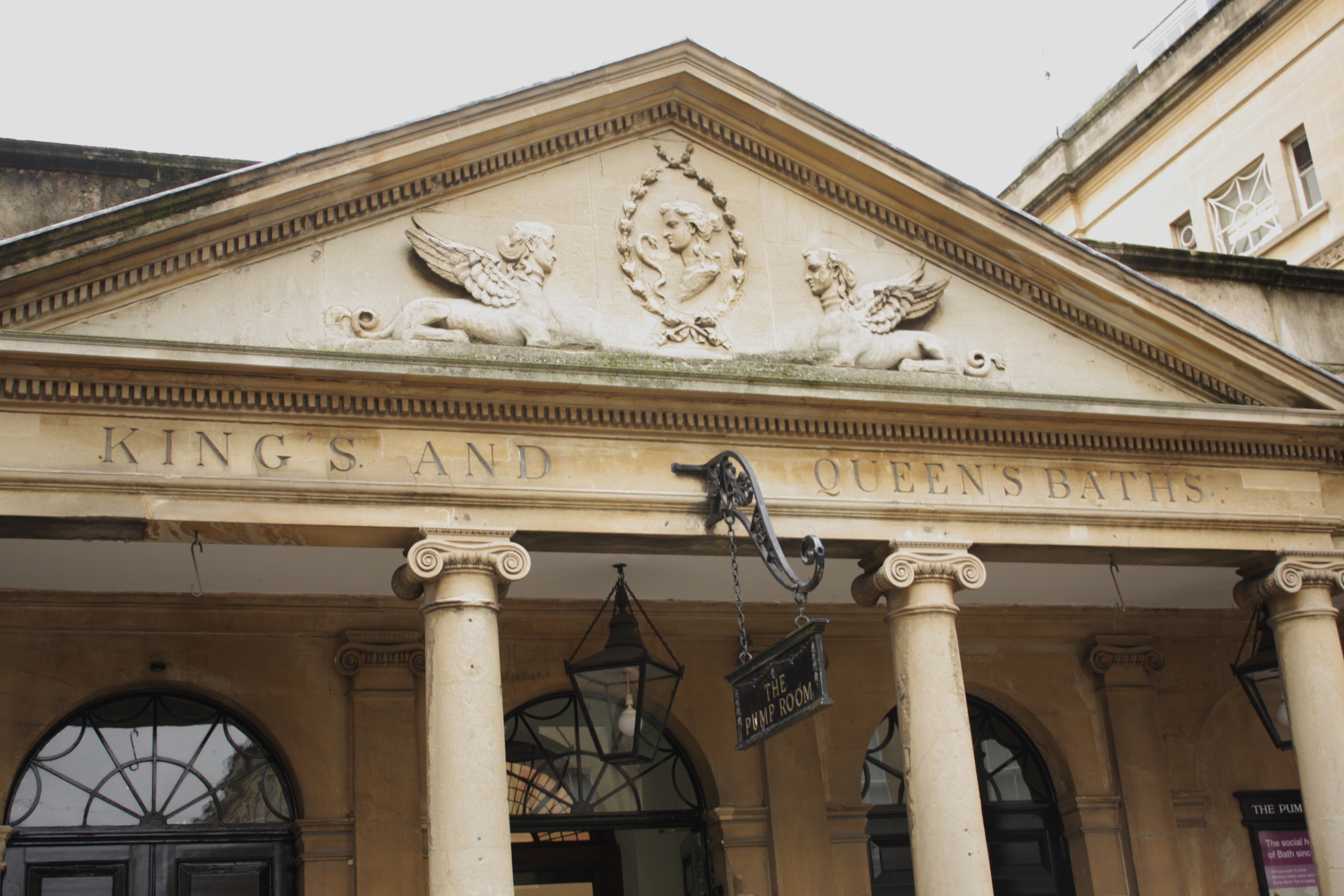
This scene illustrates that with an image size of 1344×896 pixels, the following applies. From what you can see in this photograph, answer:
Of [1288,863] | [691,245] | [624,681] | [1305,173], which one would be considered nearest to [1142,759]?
[1288,863]

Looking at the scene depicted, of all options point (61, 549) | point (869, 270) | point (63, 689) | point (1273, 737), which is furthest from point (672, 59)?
point (1273, 737)

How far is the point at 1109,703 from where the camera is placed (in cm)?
1257

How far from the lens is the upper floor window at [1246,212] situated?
17.7 m

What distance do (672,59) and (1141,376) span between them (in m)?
4.17

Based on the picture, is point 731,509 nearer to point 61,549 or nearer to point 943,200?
point 943,200

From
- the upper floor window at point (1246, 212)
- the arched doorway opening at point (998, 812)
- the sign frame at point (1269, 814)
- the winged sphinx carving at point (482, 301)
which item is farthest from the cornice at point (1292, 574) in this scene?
the upper floor window at point (1246, 212)

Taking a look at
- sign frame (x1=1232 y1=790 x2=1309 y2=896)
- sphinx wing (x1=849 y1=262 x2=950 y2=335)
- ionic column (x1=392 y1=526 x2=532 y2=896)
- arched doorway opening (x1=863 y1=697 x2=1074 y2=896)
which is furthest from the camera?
sign frame (x1=1232 y1=790 x2=1309 y2=896)

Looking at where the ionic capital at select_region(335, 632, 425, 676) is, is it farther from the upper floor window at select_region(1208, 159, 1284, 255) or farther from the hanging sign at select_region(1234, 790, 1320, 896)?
the upper floor window at select_region(1208, 159, 1284, 255)

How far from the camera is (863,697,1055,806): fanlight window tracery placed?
12188 mm

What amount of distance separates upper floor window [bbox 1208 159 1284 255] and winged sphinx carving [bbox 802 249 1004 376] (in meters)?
8.87

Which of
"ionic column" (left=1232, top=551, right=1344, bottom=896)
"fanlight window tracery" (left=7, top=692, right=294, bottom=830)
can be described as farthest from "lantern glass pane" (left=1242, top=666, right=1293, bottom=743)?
"fanlight window tracery" (left=7, top=692, right=294, bottom=830)

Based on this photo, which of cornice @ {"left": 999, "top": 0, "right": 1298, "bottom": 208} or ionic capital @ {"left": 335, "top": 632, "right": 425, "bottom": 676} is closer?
ionic capital @ {"left": 335, "top": 632, "right": 425, "bottom": 676}

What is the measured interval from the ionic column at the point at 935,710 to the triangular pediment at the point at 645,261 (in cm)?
132

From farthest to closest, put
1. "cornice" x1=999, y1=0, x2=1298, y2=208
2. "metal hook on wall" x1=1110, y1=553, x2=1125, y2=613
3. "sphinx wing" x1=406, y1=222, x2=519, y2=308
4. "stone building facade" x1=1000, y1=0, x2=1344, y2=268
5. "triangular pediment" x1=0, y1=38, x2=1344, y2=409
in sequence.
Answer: "cornice" x1=999, y1=0, x2=1298, y2=208, "stone building facade" x1=1000, y1=0, x2=1344, y2=268, "metal hook on wall" x1=1110, y1=553, x2=1125, y2=613, "sphinx wing" x1=406, y1=222, x2=519, y2=308, "triangular pediment" x1=0, y1=38, x2=1344, y2=409
